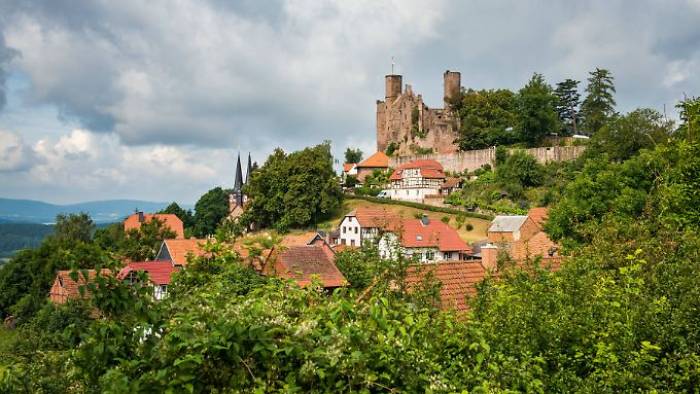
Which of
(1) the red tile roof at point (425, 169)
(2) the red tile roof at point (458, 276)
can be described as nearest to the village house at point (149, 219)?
(1) the red tile roof at point (425, 169)

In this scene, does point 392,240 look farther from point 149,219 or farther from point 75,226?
point 75,226

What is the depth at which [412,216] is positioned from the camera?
62.5m

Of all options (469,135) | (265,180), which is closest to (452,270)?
(265,180)

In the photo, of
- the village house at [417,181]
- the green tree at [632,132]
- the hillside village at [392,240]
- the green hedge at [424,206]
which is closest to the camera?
the hillside village at [392,240]

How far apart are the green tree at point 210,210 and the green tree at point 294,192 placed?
50.2ft

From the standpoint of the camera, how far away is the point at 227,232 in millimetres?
6375

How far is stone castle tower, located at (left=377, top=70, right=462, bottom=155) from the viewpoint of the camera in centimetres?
8250

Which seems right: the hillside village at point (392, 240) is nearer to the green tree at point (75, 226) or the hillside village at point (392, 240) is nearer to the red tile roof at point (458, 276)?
the red tile roof at point (458, 276)

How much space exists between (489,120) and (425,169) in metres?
10.2

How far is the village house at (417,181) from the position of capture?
233ft

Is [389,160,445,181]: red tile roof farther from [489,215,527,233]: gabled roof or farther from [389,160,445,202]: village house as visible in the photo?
[489,215,527,233]: gabled roof

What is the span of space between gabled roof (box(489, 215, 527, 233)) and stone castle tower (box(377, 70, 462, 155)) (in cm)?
3156

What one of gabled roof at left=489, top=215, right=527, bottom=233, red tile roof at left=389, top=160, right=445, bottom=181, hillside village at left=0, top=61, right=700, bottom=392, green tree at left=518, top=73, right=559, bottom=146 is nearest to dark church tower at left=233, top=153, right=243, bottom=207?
red tile roof at left=389, top=160, right=445, bottom=181

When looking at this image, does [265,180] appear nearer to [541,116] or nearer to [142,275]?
[541,116]
